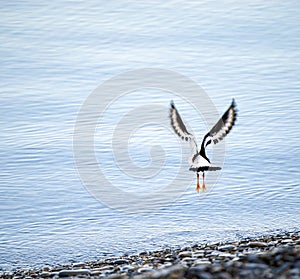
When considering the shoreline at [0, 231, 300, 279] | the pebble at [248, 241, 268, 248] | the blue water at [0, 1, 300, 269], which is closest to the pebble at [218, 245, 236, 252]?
the shoreline at [0, 231, 300, 279]

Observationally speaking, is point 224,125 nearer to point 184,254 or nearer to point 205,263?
point 184,254

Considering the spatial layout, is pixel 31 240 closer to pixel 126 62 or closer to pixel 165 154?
pixel 165 154

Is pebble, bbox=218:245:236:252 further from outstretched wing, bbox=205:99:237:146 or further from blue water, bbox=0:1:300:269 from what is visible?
outstretched wing, bbox=205:99:237:146

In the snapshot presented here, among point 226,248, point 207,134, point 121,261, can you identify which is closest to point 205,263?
point 226,248

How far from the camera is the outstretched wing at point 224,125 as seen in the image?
972 centimetres

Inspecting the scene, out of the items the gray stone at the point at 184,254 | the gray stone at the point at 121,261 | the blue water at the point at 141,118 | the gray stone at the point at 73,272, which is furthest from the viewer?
the blue water at the point at 141,118

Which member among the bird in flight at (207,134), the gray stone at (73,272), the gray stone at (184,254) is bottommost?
the gray stone at (73,272)

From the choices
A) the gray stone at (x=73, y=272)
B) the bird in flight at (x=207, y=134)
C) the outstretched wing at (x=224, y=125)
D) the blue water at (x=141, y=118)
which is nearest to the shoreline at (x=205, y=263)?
the gray stone at (x=73, y=272)

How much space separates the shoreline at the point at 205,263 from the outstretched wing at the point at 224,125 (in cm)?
155

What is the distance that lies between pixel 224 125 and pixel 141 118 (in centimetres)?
589

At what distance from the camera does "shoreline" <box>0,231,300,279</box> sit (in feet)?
22.9

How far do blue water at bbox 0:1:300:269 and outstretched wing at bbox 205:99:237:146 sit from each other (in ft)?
5.41

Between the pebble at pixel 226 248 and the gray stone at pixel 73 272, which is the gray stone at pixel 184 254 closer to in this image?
the pebble at pixel 226 248

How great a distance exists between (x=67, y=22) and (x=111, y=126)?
812 centimetres
